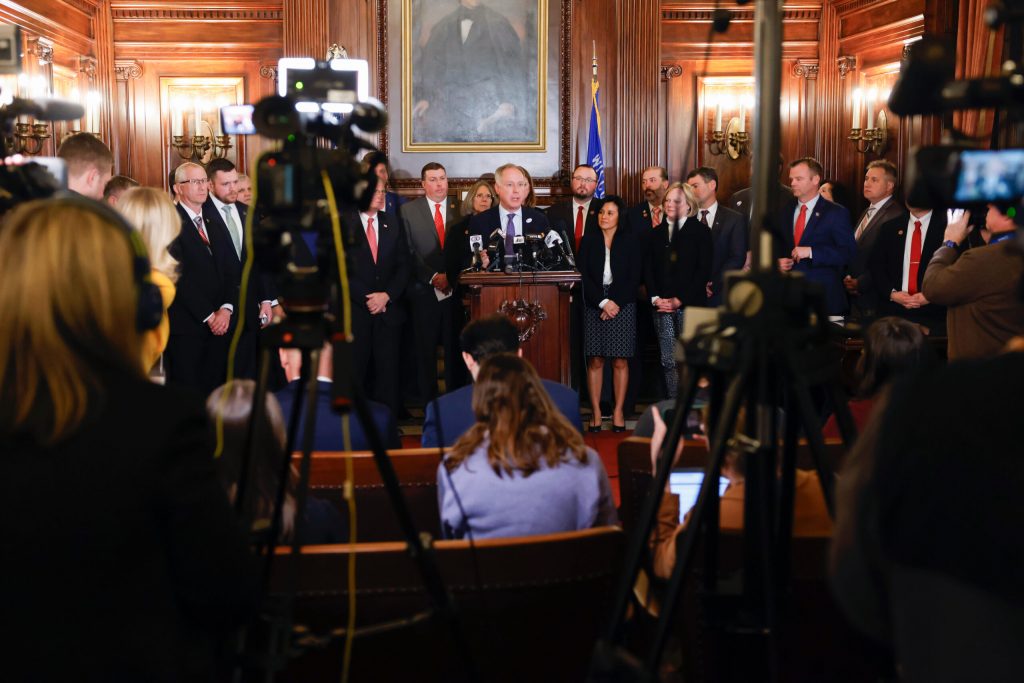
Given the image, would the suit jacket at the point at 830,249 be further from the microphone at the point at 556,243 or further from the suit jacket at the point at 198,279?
the suit jacket at the point at 198,279

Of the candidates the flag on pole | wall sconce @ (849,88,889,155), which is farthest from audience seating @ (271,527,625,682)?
wall sconce @ (849,88,889,155)

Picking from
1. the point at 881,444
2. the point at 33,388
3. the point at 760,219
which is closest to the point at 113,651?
the point at 33,388

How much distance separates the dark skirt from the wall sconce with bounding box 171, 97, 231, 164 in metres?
4.06

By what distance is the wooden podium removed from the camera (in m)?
6.20

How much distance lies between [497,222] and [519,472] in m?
4.13

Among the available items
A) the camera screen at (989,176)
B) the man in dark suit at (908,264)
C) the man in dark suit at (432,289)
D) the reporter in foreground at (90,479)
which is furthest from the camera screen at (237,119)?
the man in dark suit at (908,264)

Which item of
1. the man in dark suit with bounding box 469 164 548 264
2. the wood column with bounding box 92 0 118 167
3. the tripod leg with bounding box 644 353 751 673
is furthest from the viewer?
the wood column with bounding box 92 0 118 167

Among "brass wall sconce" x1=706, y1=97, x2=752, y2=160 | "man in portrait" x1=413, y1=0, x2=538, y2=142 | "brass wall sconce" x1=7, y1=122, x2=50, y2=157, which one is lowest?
"brass wall sconce" x1=7, y1=122, x2=50, y2=157

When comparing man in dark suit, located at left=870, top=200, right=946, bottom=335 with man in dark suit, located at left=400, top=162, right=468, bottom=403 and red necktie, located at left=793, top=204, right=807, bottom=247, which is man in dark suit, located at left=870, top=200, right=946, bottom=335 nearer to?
red necktie, located at left=793, top=204, right=807, bottom=247

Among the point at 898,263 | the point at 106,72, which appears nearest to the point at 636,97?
the point at 898,263

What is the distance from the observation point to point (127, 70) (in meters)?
9.14

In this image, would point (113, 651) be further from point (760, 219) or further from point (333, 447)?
point (333, 447)

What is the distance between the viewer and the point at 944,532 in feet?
4.03

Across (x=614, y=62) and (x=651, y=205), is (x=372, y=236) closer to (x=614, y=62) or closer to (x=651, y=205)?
(x=651, y=205)
